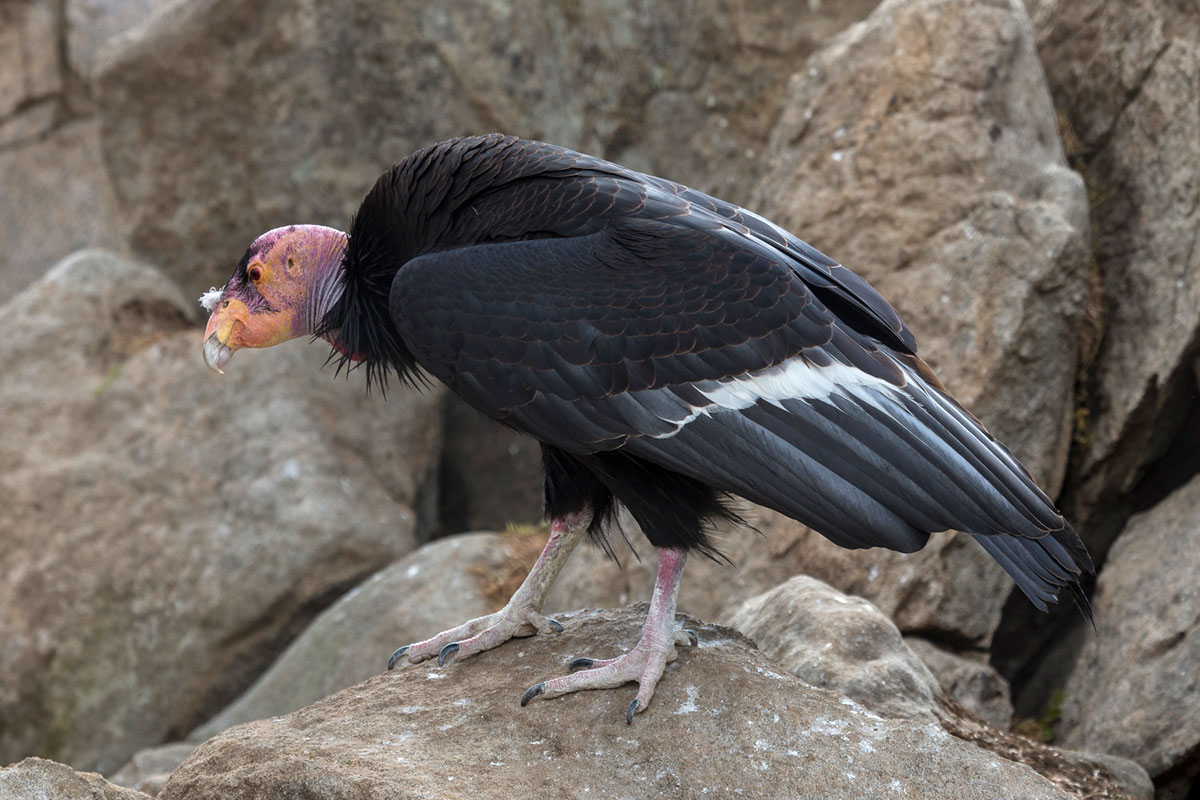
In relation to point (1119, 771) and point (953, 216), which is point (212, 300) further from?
point (953, 216)

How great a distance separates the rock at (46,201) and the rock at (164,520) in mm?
4019

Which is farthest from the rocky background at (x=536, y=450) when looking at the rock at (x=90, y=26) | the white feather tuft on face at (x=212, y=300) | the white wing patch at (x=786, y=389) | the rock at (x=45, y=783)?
the rock at (x=90, y=26)

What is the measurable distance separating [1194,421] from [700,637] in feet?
10.3

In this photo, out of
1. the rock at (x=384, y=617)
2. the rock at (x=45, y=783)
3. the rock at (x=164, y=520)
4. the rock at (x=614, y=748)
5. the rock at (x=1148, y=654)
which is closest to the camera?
the rock at (x=45, y=783)

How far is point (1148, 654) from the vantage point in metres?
5.17

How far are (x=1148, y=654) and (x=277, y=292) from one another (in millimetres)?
Result: 3568

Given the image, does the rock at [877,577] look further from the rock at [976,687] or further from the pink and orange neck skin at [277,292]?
the pink and orange neck skin at [277,292]

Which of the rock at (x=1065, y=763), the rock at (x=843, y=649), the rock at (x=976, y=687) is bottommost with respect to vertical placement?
the rock at (x=976, y=687)

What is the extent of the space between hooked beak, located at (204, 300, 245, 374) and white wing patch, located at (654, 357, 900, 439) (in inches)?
62.7

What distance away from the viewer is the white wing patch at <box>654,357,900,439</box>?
3656mm

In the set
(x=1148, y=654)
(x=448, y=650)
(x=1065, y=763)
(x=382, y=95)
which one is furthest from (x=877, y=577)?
(x=382, y=95)

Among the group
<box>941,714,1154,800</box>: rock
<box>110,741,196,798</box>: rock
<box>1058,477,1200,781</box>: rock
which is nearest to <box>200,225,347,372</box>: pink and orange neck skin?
<box>941,714,1154,800</box>: rock

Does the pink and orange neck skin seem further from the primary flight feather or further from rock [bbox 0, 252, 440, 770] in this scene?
rock [bbox 0, 252, 440, 770]

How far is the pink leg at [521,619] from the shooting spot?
13.9 feet
